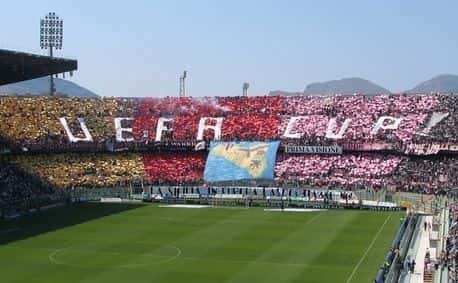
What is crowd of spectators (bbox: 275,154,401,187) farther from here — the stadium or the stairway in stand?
the stairway in stand

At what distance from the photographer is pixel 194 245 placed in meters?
41.7

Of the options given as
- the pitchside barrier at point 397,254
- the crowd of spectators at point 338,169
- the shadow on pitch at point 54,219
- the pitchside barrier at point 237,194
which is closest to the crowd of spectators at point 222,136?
the crowd of spectators at point 338,169

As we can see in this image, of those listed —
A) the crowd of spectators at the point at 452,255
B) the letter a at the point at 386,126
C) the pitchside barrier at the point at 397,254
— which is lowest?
the pitchside barrier at the point at 397,254

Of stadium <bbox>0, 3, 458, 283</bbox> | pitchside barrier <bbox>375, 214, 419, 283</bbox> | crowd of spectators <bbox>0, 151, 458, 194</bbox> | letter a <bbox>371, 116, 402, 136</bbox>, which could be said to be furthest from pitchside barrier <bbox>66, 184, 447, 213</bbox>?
letter a <bbox>371, 116, 402, 136</bbox>

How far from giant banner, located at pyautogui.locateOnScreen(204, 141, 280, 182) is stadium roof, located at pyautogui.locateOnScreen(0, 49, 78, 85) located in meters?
17.2

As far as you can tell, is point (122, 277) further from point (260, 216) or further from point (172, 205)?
point (172, 205)

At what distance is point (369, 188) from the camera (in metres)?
63.8

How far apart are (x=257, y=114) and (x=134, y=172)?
16.1 m

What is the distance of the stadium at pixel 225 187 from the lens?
36.8 metres

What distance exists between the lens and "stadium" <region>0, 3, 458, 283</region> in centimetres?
3678

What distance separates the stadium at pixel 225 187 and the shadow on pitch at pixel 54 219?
161mm

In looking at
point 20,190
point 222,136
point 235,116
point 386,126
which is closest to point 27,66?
point 20,190

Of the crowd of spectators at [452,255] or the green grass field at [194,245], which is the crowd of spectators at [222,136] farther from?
the crowd of spectators at [452,255]

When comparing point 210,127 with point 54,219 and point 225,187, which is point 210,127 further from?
point 54,219
